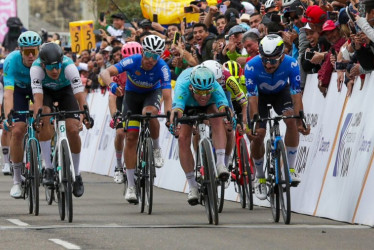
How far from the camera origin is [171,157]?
20.9 meters

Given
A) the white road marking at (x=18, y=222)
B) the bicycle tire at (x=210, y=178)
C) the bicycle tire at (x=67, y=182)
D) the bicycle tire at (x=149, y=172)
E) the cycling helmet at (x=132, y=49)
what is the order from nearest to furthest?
the bicycle tire at (x=210, y=178), the white road marking at (x=18, y=222), the bicycle tire at (x=67, y=182), the bicycle tire at (x=149, y=172), the cycling helmet at (x=132, y=49)

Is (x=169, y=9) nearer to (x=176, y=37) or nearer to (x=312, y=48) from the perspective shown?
(x=176, y=37)

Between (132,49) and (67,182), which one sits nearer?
(67,182)

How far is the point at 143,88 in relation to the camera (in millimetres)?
15797

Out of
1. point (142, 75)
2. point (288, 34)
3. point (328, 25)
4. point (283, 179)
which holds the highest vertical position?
point (328, 25)

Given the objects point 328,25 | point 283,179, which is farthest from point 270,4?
point 283,179

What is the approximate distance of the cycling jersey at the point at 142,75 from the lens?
15469 mm

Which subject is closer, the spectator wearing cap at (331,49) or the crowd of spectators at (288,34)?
the crowd of spectators at (288,34)

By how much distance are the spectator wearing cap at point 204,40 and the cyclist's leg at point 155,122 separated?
14.0 ft

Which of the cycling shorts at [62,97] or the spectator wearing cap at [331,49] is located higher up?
the spectator wearing cap at [331,49]

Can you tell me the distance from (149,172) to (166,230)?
249cm

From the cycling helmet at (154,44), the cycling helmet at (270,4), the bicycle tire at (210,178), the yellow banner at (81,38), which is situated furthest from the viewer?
the yellow banner at (81,38)

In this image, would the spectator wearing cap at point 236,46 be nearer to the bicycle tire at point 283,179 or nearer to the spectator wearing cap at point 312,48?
the spectator wearing cap at point 312,48

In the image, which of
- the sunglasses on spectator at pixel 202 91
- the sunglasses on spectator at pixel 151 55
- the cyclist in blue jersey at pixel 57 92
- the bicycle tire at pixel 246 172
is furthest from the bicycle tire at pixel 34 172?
the bicycle tire at pixel 246 172
